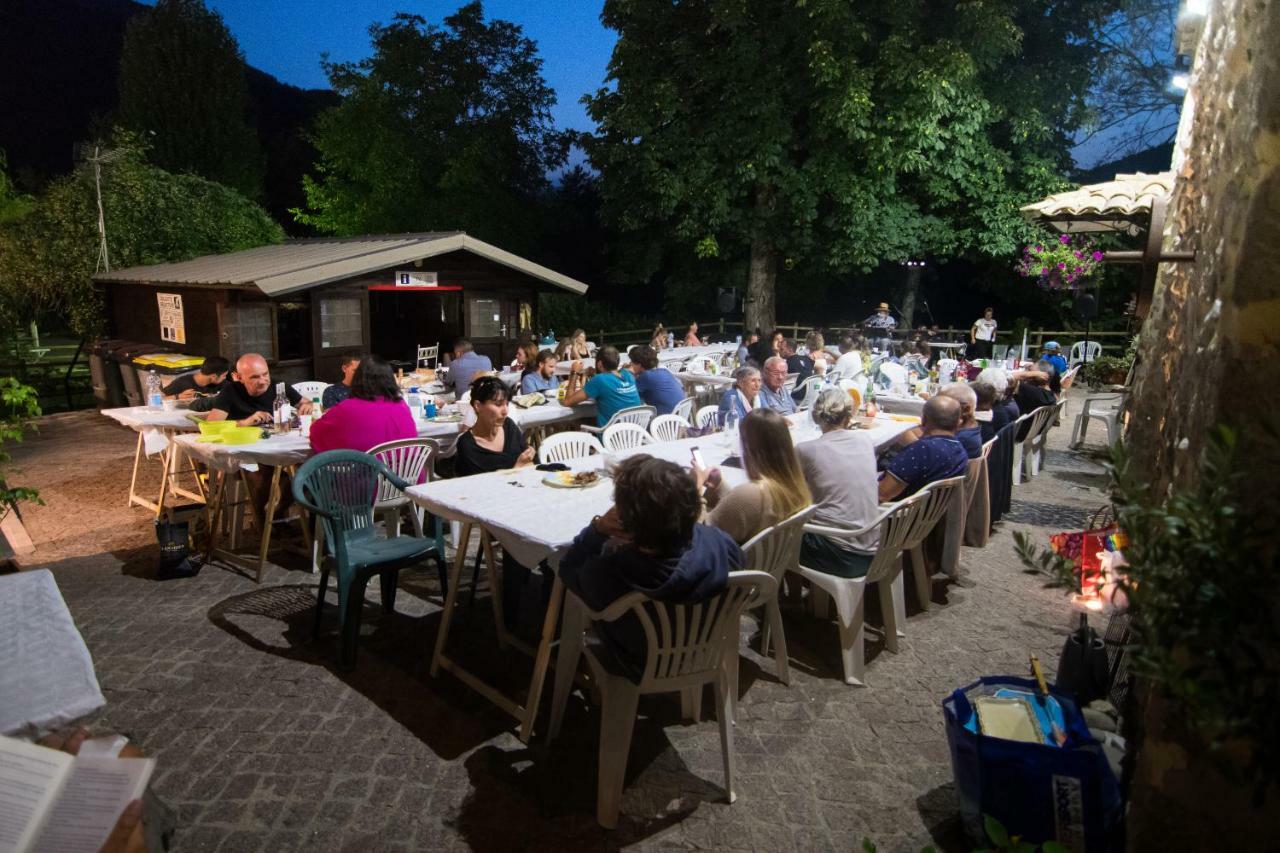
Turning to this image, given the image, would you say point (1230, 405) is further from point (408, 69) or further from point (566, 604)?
point (408, 69)

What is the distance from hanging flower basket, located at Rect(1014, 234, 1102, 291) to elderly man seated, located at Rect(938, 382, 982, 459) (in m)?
11.4

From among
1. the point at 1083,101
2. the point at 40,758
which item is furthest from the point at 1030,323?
the point at 40,758

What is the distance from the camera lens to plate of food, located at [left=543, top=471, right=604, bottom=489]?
413 centimetres

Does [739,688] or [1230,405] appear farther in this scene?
[739,688]

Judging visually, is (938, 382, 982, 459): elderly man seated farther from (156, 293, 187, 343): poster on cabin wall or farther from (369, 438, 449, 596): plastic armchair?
(156, 293, 187, 343): poster on cabin wall

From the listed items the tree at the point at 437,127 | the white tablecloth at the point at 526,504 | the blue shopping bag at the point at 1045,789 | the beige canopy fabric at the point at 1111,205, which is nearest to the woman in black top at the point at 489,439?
the white tablecloth at the point at 526,504

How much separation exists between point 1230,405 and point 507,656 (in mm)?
3336

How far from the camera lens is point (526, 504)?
12.6 ft

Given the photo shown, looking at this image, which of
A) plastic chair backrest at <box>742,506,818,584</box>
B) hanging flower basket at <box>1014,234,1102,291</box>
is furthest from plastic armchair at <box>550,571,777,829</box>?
hanging flower basket at <box>1014,234,1102,291</box>

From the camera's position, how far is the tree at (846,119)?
16000 millimetres

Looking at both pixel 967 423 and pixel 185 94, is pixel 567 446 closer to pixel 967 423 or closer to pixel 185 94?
pixel 967 423

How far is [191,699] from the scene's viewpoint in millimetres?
3701

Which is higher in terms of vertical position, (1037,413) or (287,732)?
(1037,413)

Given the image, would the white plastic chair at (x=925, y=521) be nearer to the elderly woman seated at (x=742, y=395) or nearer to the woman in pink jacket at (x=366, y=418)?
the elderly woman seated at (x=742, y=395)
